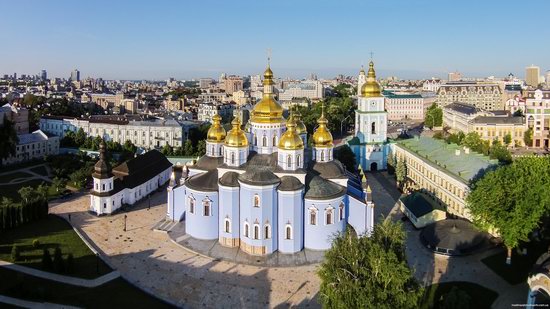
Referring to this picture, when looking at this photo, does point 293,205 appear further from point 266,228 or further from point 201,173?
point 201,173

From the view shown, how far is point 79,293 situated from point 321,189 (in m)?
11.1

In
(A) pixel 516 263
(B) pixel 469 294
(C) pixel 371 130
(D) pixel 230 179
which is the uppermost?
(C) pixel 371 130

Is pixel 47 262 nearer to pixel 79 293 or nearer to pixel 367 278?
pixel 79 293

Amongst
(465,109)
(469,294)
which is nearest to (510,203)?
(469,294)

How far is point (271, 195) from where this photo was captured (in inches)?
866

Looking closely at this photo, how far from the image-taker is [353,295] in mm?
13852

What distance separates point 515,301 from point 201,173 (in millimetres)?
16043

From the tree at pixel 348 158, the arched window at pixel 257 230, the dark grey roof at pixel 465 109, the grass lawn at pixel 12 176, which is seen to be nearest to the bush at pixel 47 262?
the arched window at pixel 257 230

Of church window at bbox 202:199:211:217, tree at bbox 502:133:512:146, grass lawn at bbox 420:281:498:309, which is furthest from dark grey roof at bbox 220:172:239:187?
tree at bbox 502:133:512:146

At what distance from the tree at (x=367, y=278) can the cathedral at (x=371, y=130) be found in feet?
83.0

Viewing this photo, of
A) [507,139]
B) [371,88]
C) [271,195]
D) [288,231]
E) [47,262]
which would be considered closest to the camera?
[47,262]

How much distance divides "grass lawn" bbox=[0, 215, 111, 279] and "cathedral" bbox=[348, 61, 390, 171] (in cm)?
2371

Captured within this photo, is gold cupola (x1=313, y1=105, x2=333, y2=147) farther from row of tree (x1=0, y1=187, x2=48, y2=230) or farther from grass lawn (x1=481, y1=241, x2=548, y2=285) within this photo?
row of tree (x1=0, y1=187, x2=48, y2=230)

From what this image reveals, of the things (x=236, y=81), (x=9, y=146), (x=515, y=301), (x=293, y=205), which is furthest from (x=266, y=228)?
(x=236, y=81)
